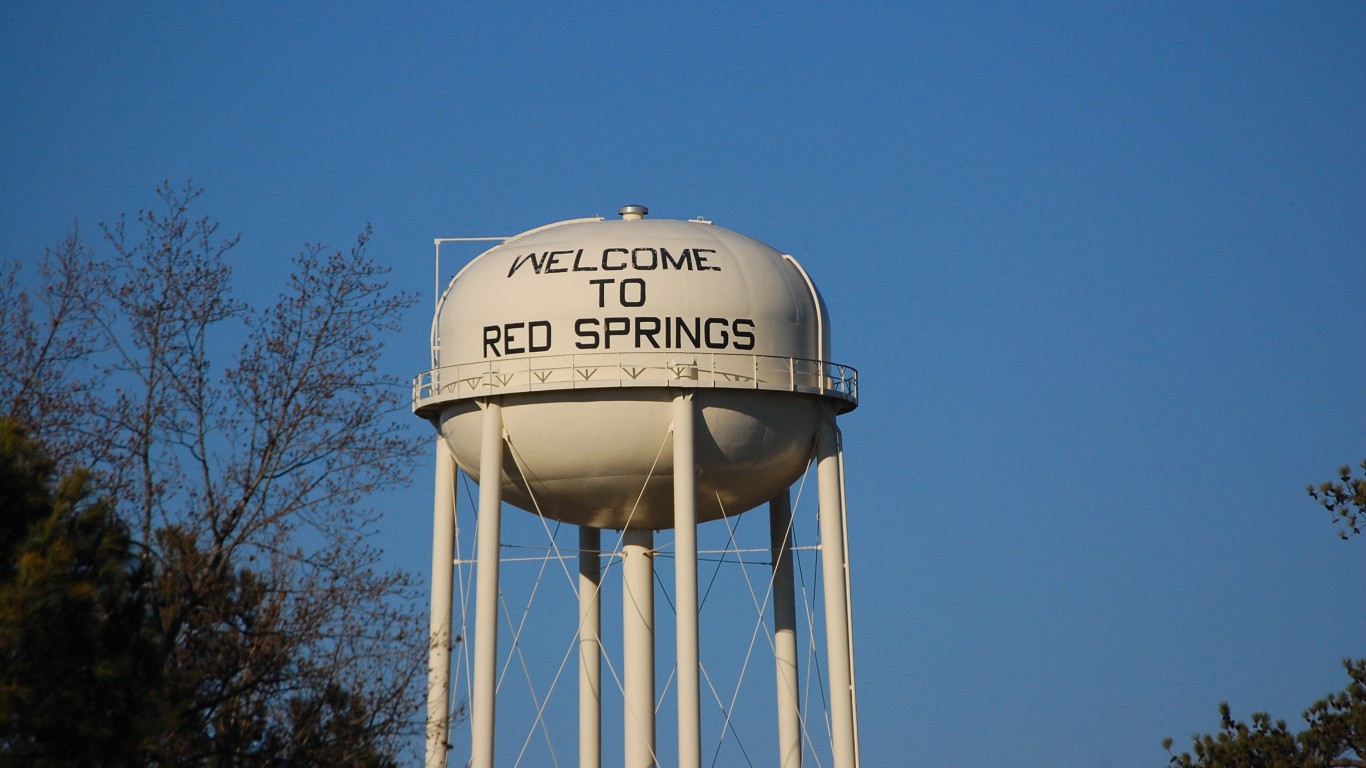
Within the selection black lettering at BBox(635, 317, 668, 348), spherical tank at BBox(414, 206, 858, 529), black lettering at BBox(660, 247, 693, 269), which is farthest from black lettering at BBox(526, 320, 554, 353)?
black lettering at BBox(660, 247, 693, 269)

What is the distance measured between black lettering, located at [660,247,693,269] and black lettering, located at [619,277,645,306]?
0.43 m

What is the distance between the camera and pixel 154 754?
15.3 m

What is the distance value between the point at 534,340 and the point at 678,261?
207 cm

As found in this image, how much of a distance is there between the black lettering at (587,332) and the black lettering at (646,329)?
1.57 feet

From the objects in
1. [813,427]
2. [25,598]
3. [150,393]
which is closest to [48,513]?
[25,598]

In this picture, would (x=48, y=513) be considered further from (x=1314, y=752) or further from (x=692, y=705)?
(x=1314, y=752)

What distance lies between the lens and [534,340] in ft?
86.5

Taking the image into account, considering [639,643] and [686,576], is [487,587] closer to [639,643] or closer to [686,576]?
[686,576]

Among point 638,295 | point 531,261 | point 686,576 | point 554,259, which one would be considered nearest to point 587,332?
point 638,295

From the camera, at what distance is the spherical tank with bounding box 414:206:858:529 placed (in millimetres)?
25984

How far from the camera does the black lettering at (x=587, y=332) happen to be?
26.1 m

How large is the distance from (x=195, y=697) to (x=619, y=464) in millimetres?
10020

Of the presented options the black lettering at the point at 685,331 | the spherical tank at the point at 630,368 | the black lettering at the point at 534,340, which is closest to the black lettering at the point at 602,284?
the spherical tank at the point at 630,368

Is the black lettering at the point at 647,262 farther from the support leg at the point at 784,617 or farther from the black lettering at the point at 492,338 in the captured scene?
the support leg at the point at 784,617
